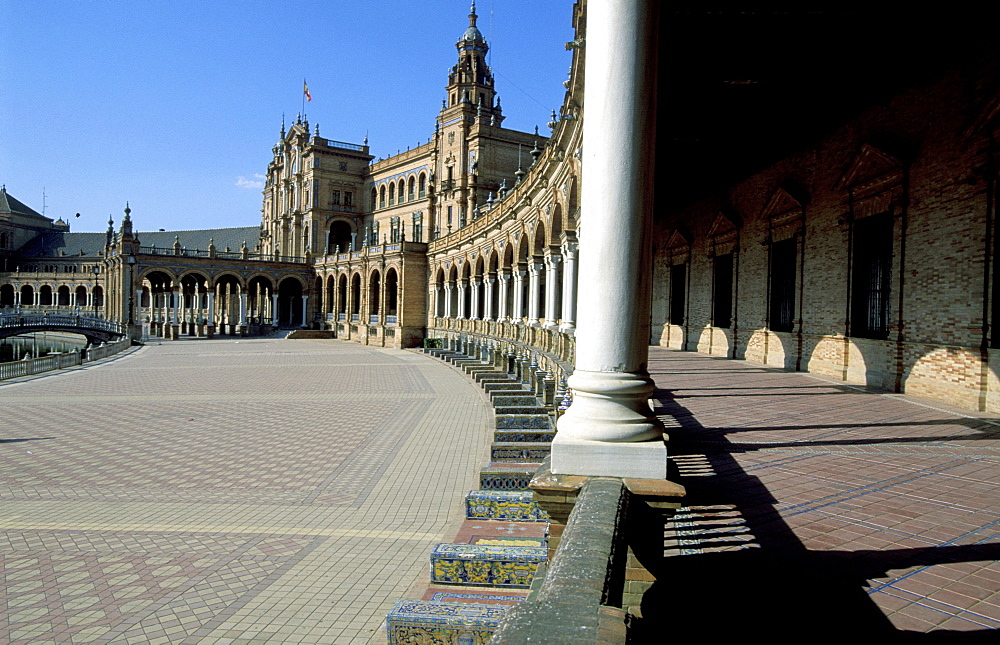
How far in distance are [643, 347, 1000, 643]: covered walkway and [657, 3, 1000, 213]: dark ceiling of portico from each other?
5.50m

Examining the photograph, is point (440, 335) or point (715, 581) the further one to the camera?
point (440, 335)

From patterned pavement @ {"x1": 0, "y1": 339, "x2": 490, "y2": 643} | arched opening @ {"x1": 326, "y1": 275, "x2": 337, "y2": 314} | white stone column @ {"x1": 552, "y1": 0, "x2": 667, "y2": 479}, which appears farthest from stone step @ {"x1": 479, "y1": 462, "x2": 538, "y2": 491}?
arched opening @ {"x1": 326, "y1": 275, "x2": 337, "y2": 314}

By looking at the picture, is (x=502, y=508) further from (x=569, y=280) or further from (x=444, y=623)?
(x=569, y=280)

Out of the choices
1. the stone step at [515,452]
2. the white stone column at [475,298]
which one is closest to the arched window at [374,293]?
the white stone column at [475,298]

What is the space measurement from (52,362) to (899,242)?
35.2 meters

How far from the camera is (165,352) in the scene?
138 ft

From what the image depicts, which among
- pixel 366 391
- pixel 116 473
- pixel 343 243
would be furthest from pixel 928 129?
pixel 343 243

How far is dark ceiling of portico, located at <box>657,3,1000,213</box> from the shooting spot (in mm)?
9055

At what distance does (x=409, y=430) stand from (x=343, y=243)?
2454 inches

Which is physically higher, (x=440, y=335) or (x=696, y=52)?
(x=696, y=52)

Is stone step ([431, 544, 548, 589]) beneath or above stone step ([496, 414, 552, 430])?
beneath

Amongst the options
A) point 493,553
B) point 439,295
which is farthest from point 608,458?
point 439,295

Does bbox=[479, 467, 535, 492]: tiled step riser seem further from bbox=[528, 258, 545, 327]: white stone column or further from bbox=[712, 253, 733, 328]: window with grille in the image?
bbox=[528, 258, 545, 327]: white stone column

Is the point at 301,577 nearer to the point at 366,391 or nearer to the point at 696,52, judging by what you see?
the point at 696,52
